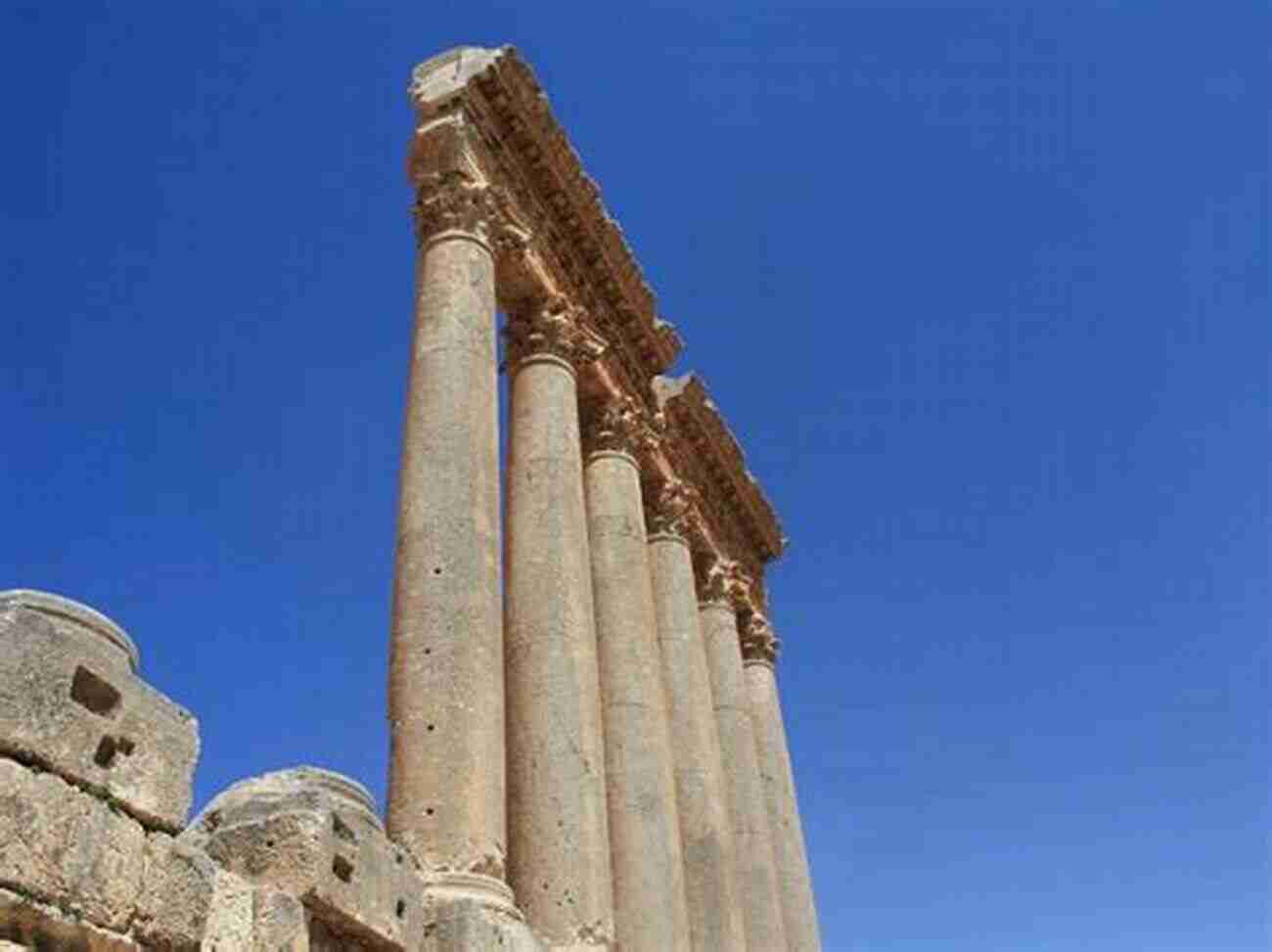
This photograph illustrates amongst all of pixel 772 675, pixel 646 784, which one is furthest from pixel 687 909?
pixel 772 675

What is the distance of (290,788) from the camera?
8.80 m

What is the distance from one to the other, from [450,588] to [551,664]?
257 centimetres

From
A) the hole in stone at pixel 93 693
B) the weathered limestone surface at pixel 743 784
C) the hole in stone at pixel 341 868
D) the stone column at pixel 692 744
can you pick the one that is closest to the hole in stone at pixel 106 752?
the hole in stone at pixel 93 693

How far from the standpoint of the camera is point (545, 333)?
61.9 feet

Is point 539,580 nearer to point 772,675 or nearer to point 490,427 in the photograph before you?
point 490,427

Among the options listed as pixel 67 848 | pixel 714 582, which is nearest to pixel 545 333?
pixel 714 582

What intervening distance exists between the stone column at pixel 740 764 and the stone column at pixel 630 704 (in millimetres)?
3981

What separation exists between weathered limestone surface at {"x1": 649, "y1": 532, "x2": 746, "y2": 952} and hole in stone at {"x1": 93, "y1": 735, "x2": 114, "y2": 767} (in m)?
13.3

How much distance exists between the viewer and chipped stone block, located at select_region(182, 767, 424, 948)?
26.9ft

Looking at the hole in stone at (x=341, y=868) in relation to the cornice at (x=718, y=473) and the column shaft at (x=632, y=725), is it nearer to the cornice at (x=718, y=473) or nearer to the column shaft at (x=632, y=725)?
the column shaft at (x=632, y=725)

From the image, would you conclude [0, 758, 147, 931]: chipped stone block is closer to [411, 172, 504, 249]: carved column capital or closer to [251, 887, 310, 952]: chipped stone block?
[251, 887, 310, 952]: chipped stone block

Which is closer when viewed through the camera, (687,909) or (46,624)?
(46,624)

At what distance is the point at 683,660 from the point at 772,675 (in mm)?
6987

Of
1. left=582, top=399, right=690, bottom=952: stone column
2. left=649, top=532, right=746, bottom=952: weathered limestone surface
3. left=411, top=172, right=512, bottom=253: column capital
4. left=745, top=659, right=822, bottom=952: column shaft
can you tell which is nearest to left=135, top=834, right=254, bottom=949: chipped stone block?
left=582, top=399, right=690, bottom=952: stone column
